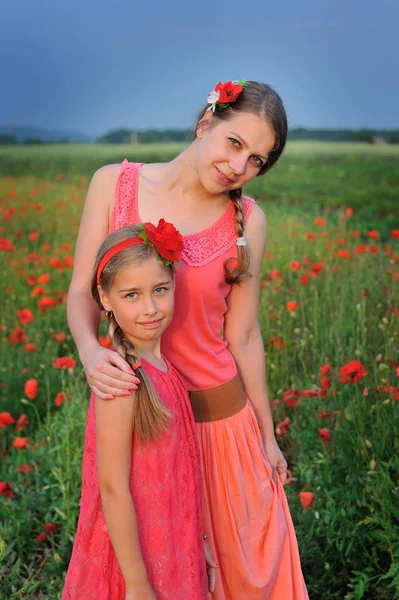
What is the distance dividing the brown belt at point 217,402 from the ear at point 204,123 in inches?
26.2

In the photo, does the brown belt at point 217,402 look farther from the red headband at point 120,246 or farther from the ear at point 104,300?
the red headband at point 120,246

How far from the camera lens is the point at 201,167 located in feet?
6.65

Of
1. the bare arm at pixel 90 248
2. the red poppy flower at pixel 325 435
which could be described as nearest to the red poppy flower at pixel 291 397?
the red poppy flower at pixel 325 435

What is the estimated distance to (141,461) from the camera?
177cm

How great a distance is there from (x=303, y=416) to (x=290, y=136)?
541 centimetres

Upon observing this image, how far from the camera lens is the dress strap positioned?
6.75 ft

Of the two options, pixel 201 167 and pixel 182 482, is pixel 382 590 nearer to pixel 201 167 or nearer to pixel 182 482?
pixel 182 482

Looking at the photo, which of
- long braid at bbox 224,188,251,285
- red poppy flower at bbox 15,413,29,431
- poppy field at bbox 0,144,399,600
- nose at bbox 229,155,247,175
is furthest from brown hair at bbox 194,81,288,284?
red poppy flower at bbox 15,413,29,431

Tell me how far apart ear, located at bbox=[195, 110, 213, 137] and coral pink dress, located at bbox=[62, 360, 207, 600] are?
25.5 inches

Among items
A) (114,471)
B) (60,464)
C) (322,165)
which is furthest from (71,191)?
(114,471)

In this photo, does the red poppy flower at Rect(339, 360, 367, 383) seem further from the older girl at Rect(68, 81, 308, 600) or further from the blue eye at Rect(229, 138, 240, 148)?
the blue eye at Rect(229, 138, 240, 148)

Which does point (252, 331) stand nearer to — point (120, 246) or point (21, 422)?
point (120, 246)

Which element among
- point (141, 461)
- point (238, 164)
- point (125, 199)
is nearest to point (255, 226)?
point (238, 164)

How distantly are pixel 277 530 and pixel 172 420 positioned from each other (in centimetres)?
58
